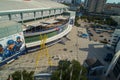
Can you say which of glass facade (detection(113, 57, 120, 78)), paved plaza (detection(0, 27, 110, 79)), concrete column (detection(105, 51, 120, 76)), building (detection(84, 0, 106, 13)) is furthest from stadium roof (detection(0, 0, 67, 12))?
building (detection(84, 0, 106, 13))

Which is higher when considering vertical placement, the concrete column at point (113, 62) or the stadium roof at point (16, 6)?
the stadium roof at point (16, 6)

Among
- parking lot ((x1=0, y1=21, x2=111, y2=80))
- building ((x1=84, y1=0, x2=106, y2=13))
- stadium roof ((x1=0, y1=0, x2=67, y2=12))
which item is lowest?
parking lot ((x1=0, y1=21, x2=111, y2=80))

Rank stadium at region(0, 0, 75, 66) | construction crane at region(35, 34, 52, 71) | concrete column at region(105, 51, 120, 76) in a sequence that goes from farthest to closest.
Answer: construction crane at region(35, 34, 52, 71) → concrete column at region(105, 51, 120, 76) → stadium at region(0, 0, 75, 66)

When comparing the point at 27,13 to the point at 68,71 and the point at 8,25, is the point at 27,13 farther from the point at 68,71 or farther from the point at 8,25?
the point at 68,71

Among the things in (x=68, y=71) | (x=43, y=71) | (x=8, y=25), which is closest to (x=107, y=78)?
(x=68, y=71)

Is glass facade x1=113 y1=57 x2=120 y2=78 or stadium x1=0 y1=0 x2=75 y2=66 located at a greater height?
stadium x1=0 y1=0 x2=75 y2=66

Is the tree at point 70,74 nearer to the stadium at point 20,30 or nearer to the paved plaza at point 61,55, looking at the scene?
the paved plaza at point 61,55

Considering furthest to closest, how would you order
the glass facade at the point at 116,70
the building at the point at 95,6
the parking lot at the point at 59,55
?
the building at the point at 95,6
the parking lot at the point at 59,55
the glass facade at the point at 116,70

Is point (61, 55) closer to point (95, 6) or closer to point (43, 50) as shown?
point (43, 50)

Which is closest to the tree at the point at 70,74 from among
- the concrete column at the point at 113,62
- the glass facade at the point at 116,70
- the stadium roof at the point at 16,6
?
the glass facade at the point at 116,70

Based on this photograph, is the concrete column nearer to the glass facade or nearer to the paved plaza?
the glass facade

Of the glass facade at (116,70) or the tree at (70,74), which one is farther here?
the glass facade at (116,70)

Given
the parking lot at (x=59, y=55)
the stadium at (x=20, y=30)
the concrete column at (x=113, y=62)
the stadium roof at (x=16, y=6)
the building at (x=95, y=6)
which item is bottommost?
the parking lot at (x=59, y=55)
